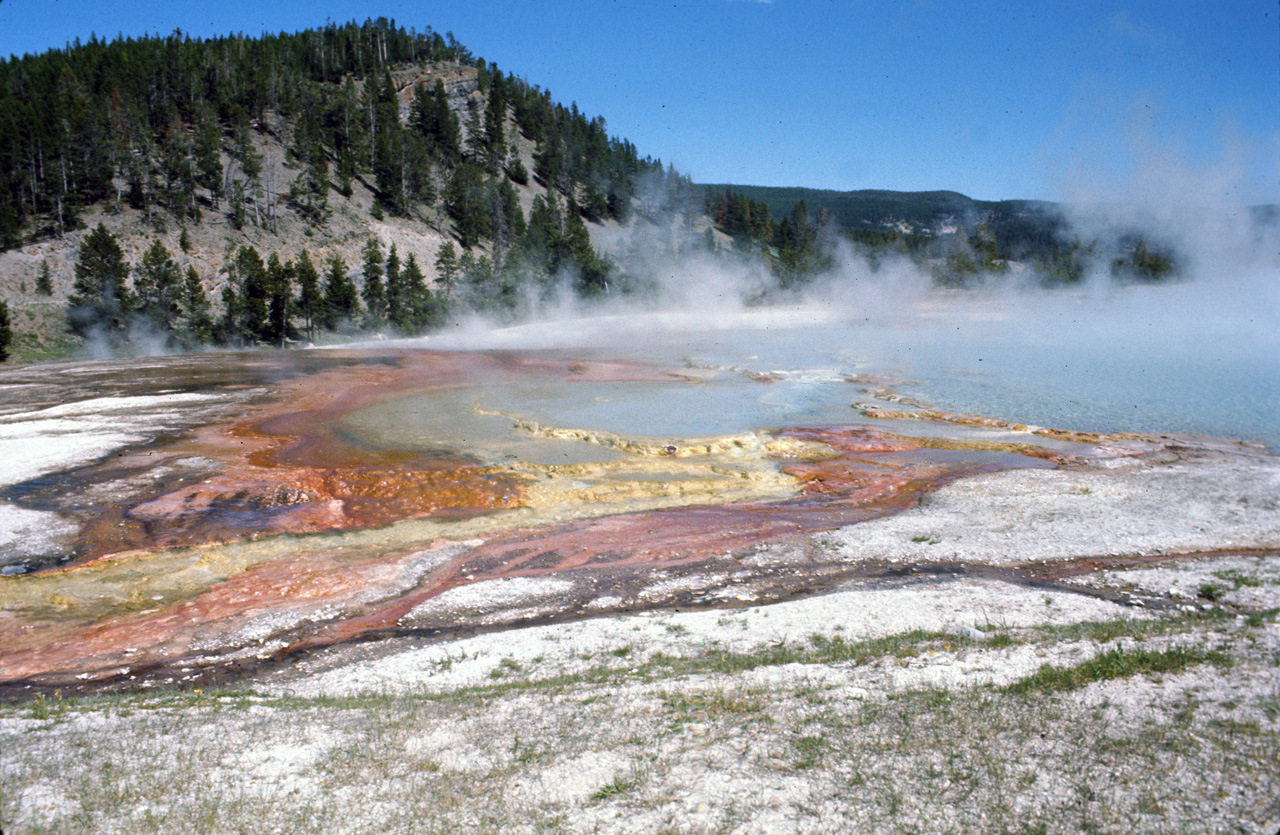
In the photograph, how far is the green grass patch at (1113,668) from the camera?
16.8ft

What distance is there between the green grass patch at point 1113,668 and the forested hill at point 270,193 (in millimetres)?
43468

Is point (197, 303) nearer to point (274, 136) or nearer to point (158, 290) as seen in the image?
point (158, 290)

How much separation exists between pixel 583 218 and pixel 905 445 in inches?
2815

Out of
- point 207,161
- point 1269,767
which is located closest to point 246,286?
point 207,161

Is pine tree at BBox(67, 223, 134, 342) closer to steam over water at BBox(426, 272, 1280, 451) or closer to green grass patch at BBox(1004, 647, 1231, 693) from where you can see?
steam over water at BBox(426, 272, 1280, 451)

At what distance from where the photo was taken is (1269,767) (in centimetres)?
387

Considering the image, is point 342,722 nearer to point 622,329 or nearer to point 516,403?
point 516,403

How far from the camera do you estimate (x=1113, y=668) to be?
521cm

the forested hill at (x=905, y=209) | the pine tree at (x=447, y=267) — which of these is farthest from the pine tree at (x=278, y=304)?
the forested hill at (x=905, y=209)

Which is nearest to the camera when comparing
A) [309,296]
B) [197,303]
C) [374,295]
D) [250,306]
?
[197,303]

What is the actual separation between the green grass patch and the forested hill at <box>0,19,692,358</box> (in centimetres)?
4347

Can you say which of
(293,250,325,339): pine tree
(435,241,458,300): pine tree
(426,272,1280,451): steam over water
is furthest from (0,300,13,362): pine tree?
(435,241,458,300): pine tree

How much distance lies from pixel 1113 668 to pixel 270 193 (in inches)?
2409

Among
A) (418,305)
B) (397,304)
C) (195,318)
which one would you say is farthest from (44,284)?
(418,305)
